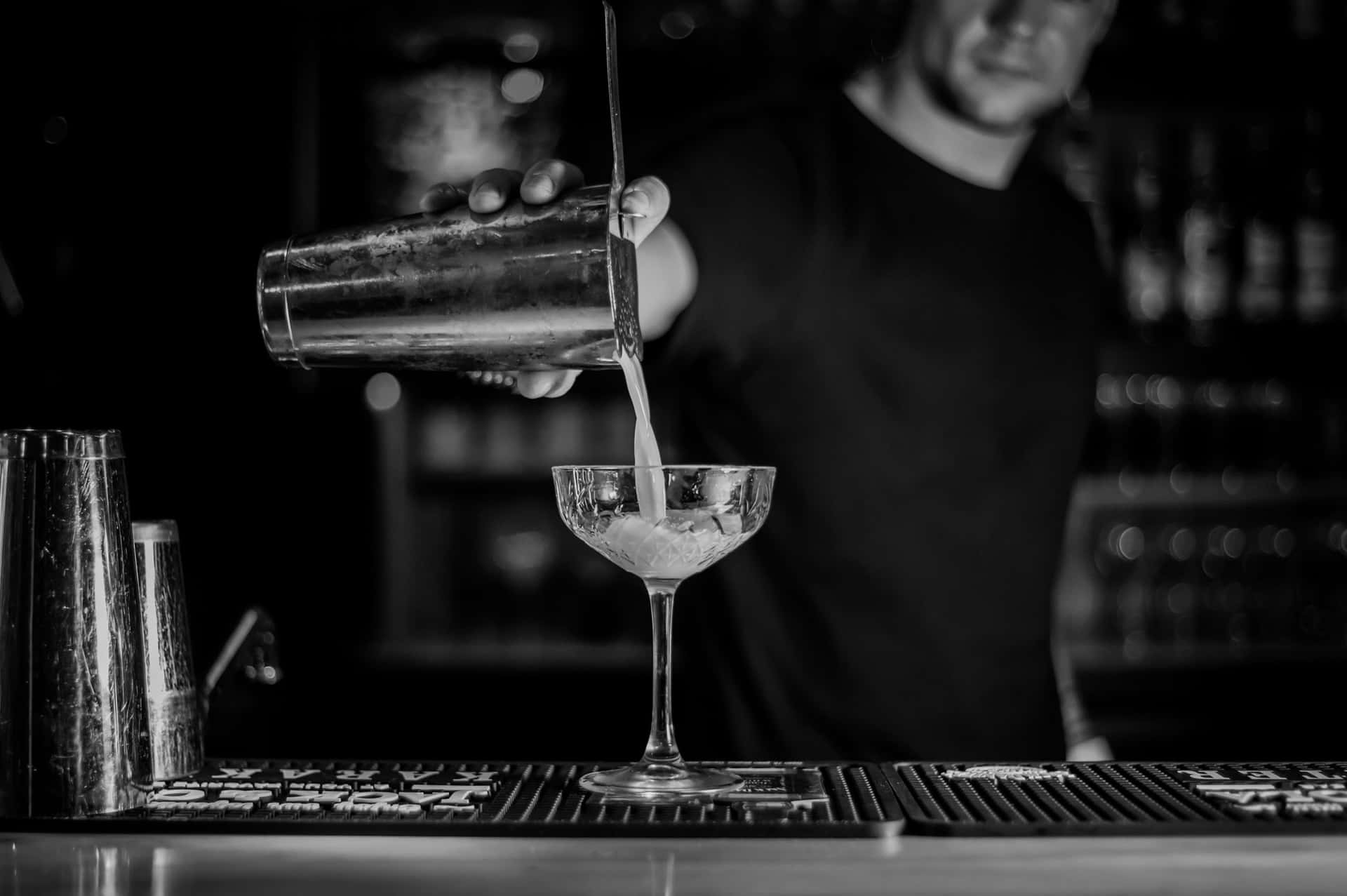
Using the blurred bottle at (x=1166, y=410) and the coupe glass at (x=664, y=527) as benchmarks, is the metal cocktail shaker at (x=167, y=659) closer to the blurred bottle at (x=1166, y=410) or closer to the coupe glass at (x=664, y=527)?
the coupe glass at (x=664, y=527)

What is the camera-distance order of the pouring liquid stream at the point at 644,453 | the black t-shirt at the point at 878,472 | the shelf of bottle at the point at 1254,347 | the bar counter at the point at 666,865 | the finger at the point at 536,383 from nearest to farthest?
the bar counter at the point at 666,865, the pouring liquid stream at the point at 644,453, the finger at the point at 536,383, the black t-shirt at the point at 878,472, the shelf of bottle at the point at 1254,347

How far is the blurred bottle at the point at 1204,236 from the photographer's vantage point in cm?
308

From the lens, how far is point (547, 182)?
1.09 m

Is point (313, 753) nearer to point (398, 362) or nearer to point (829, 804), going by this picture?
point (398, 362)

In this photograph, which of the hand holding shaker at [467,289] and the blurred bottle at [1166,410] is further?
the blurred bottle at [1166,410]

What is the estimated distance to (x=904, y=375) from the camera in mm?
1832

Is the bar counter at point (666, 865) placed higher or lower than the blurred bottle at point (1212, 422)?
lower

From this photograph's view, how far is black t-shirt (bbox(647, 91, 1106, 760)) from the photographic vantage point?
179cm

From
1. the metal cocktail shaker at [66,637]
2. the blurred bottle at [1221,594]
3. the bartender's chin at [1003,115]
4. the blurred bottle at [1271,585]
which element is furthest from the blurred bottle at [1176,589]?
the metal cocktail shaker at [66,637]

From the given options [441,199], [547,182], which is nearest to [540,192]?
[547,182]

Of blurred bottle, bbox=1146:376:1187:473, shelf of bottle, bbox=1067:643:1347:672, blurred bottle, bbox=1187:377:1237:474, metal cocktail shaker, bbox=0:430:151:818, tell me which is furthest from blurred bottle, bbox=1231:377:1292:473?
metal cocktail shaker, bbox=0:430:151:818

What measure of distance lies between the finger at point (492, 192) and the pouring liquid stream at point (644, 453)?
5.9 inches

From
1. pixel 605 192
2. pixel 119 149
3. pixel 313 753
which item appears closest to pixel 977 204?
pixel 605 192

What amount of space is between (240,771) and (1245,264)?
2.66m
